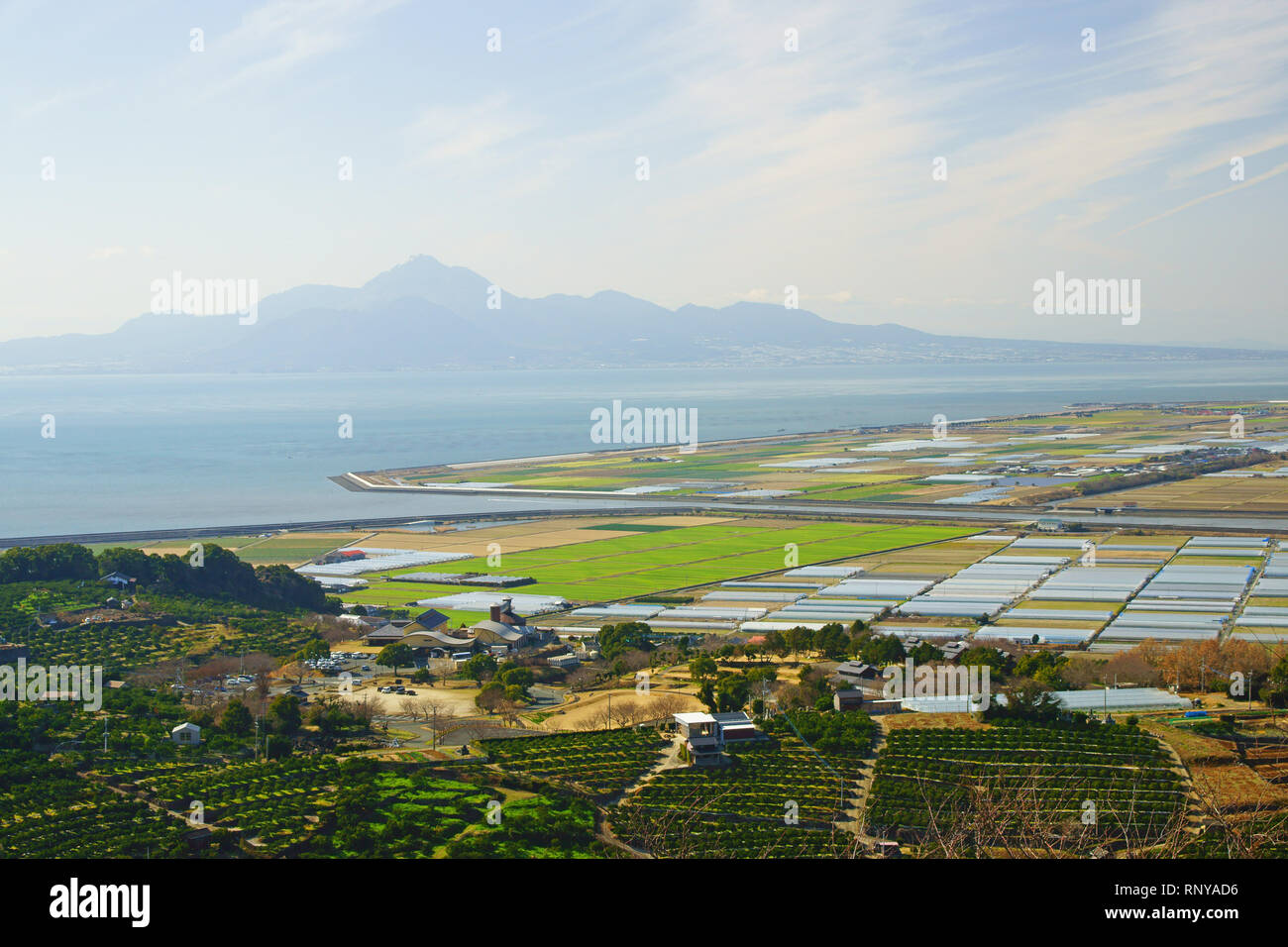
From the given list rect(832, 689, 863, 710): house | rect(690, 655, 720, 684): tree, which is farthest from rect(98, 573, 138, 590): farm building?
rect(832, 689, 863, 710): house

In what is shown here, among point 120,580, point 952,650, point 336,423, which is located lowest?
point 952,650

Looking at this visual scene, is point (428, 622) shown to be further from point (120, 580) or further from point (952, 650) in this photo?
point (952, 650)

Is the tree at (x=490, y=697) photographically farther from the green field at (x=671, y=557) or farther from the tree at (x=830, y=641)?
the green field at (x=671, y=557)

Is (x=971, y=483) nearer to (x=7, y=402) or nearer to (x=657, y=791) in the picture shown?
(x=657, y=791)

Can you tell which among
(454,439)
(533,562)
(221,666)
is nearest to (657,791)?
(221,666)

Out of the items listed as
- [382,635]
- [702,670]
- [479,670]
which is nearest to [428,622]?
[382,635]

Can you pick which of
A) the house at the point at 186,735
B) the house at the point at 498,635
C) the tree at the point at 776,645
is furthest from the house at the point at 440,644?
the house at the point at 186,735
